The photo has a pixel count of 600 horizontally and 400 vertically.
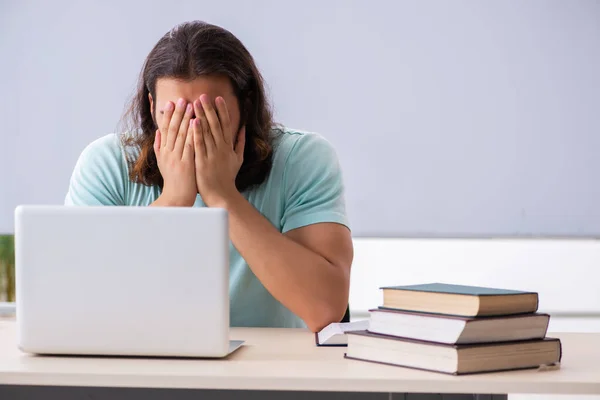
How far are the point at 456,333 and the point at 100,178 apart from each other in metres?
0.99

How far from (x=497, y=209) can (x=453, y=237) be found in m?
0.20

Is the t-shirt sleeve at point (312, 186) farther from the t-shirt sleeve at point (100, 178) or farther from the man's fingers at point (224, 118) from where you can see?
the t-shirt sleeve at point (100, 178)

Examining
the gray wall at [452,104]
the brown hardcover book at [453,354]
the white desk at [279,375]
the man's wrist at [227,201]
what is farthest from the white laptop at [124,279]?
the gray wall at [452,104]

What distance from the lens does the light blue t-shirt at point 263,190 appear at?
166 cm

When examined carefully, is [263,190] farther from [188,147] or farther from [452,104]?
[452,104]

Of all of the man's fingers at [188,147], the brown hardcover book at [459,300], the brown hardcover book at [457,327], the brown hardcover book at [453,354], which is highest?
the man's fingers at [188,147]

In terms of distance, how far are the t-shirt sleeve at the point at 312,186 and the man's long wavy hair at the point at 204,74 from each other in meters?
0.06

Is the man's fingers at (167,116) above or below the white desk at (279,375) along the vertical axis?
above

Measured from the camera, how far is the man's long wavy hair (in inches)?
61.0

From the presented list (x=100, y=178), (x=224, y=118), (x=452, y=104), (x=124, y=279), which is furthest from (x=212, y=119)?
(x=452, y=104)

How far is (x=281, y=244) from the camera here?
146 cm

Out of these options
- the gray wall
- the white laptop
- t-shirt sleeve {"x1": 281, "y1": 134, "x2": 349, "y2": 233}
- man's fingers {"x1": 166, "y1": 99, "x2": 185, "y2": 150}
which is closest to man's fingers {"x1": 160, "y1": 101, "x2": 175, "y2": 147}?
man's fingers {"x1": 166, "y1": 99, "x2": 185, "y2": 150}

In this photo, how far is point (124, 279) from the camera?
1.01 metres

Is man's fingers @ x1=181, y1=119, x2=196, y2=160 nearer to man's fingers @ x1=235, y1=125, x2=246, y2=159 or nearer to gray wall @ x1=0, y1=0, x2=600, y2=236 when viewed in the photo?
man's fingers @ x1=235, y1=125, x2=246, y2=159
